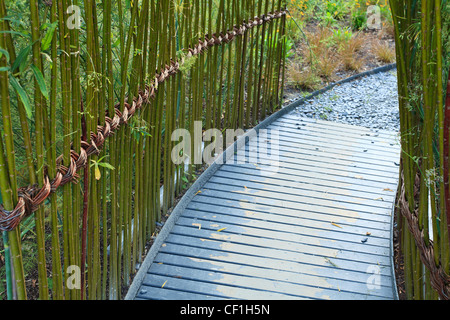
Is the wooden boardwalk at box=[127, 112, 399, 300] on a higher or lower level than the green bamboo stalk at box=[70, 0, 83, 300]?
lower

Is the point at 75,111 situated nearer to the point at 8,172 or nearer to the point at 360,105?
the point at 8,172

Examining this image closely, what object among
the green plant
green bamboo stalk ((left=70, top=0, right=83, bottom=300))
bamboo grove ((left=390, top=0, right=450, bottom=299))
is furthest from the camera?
the green plant

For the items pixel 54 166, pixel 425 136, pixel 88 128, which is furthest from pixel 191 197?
pixel 54 166

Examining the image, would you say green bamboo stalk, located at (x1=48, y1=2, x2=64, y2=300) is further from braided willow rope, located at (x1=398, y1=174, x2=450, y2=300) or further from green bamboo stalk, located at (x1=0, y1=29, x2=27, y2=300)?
braided willow rope, located at (x1=398, y1=174, x2=450, y2=300)

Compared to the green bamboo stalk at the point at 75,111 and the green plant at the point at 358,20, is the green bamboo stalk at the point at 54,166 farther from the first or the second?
the green plant at the point at 358,20

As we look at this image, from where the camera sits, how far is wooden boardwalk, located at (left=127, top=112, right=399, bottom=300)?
8.10 feet

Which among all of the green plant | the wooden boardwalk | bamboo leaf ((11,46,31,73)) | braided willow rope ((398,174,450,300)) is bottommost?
the wooden boardwalk

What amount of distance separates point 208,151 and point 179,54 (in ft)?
2.95

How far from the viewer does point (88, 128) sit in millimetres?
1648

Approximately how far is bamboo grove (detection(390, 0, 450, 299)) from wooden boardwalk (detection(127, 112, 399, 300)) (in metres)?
0.42

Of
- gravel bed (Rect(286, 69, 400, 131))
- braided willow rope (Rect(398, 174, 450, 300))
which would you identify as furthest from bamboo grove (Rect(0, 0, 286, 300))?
gravel bed (Rect(286, 69, 400, 131))

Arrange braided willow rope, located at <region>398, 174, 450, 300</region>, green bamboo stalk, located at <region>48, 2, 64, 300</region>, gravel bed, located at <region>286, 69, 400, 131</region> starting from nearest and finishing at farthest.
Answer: green bamboo stalk, located at <region>48, 2, 64, 300</region> < braided willow rope, located at <region>398, 174, 450, 300</region> < gravel bed, located at <region>286, 69, 400, 131</region>

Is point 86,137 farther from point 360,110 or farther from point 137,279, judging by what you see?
point 360,110

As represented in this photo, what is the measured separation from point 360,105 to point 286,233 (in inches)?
106
